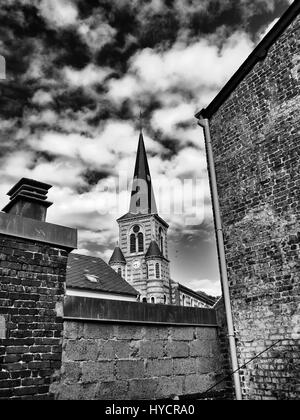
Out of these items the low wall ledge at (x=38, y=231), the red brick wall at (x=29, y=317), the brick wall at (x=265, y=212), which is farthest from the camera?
the brick wall at (x=265, y=212)

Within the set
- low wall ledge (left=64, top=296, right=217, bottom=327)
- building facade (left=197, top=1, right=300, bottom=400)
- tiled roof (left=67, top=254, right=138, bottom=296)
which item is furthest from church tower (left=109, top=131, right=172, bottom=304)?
building facade (left=197, top=1, right=300, bottom=400)

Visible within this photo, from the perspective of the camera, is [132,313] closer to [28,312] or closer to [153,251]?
[28,312]

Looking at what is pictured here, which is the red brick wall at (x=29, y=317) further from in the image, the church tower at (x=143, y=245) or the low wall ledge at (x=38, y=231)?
the church tower at (x=143, y=245)

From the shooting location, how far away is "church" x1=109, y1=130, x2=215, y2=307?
41281mm

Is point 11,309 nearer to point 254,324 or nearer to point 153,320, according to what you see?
point 153,320

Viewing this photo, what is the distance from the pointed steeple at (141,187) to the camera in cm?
4894

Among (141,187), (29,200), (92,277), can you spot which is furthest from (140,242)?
(29,200)

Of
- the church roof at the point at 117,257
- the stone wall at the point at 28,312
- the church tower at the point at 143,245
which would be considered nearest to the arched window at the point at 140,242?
the church tower at the point at 143,245

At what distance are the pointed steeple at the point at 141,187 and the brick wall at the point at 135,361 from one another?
41.1m

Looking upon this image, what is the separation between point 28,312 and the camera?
4.27 m

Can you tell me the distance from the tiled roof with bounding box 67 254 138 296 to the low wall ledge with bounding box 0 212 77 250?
20.5 m
